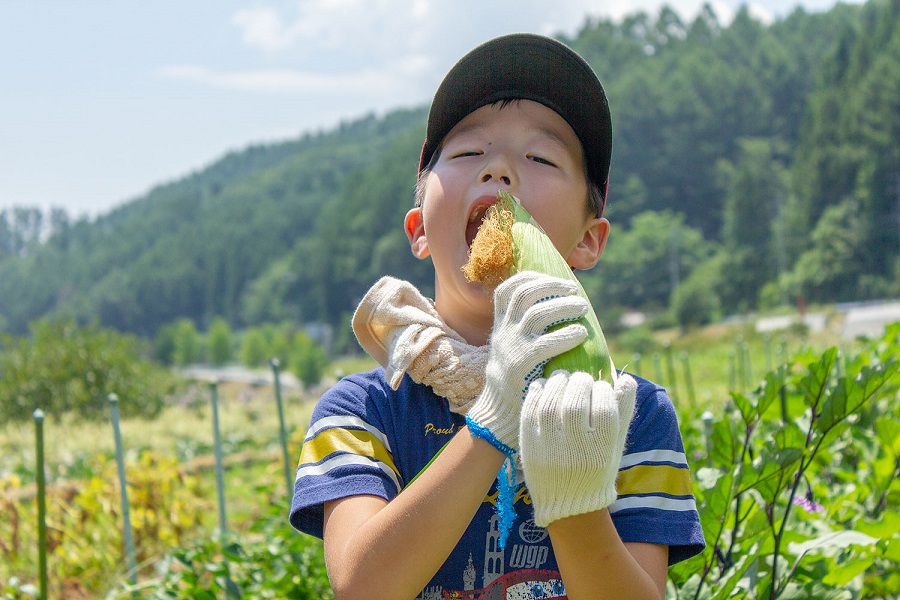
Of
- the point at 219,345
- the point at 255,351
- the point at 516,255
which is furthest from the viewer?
the point at 219,345

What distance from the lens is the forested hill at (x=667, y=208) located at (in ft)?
208

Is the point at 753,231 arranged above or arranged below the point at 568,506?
above

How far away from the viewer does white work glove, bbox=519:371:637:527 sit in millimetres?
1116

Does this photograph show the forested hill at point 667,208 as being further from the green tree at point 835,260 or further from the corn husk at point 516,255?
the corn husk at point 516,255

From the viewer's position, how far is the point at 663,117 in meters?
90.9

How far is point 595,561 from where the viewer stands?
125 cm

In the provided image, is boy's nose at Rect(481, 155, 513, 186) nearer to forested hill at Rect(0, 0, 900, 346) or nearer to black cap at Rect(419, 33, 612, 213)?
black cap at Rect(419, 33, 612, 213)

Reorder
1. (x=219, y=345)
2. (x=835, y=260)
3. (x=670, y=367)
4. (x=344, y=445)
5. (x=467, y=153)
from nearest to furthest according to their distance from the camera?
(x=344, y=445), (x=467, y=153), (x=670, y=367), (x=835, y=260), (x=219, y=345)

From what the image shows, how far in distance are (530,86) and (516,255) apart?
0.52 meters

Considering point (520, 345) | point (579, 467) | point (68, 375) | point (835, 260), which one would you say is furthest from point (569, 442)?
point (835, 260)

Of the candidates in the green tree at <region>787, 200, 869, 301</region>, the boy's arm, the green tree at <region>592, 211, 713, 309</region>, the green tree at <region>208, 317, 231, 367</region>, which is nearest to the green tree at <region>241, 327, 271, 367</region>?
the green tree at <region>208, 317, 231, 367</region>

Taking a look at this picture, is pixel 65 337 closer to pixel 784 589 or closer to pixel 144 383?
pixel 144 383

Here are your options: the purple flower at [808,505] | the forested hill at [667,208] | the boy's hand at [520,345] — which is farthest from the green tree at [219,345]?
the boy's hand at [520,345]

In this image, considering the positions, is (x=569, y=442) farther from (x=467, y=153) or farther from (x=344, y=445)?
(x=467, y=153)
